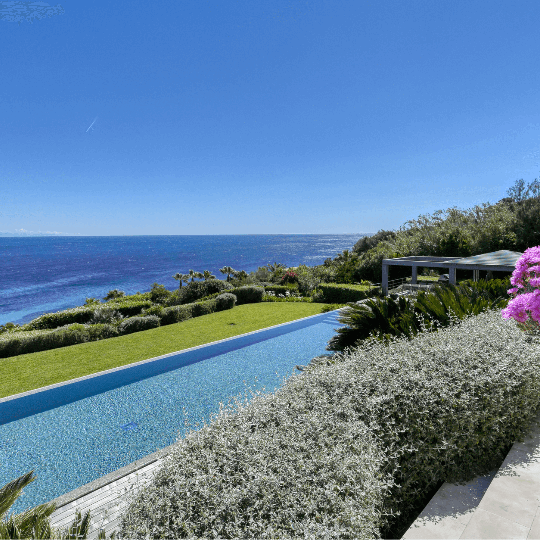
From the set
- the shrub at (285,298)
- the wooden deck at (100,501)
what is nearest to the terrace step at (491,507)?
the wooden deck at (100,501)

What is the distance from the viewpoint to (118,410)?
19.3ft

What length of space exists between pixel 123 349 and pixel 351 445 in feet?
29.5

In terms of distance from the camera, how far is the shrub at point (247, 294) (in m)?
17.2

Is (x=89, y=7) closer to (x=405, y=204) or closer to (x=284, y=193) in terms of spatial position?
(x=284, y=193)

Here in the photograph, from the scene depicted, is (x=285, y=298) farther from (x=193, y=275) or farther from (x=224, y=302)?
(x=193, y=275)

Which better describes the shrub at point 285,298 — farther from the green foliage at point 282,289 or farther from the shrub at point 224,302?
the shrub at point 224,302

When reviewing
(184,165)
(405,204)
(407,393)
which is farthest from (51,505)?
(405,204)

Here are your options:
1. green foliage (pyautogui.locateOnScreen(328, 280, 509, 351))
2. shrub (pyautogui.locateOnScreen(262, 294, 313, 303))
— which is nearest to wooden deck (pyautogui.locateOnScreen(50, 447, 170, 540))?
green foliage (pyautogui.locateOnScreen(328, 280, 509, 351))

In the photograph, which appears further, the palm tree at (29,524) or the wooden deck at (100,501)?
the wooden deck at (100,501)

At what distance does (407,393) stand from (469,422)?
0.62m

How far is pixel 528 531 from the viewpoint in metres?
2.16

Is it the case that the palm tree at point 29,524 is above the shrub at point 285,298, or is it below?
above

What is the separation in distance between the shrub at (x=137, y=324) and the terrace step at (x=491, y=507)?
11462 mm

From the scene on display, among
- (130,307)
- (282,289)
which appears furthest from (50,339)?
(282,289)
